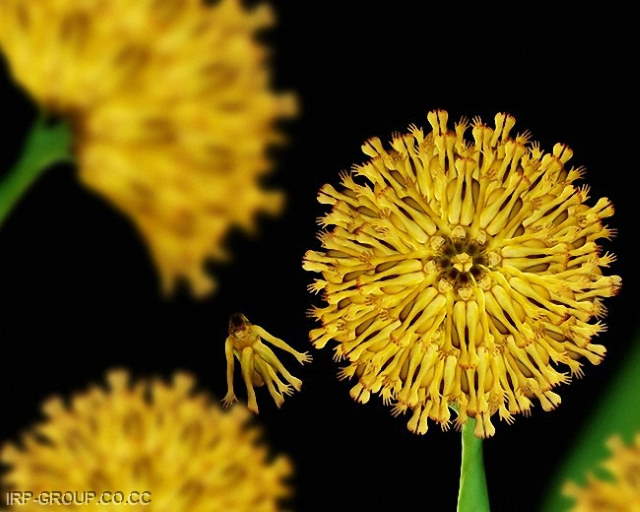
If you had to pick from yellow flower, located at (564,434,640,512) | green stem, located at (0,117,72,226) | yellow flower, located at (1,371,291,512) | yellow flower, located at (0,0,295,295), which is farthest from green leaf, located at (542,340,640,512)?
green stem, located at (0,117,72,226)

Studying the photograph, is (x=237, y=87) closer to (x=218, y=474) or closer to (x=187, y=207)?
(x=187, y=207)

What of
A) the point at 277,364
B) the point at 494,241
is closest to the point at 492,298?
the point at 494,241

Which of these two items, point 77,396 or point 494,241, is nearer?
A: point 494,241

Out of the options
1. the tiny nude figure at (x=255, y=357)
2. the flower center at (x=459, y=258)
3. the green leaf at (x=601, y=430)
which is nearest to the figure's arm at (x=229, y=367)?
the tiny nude figure at (x=255, y=357)

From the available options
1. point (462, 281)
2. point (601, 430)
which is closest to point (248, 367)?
point (462, 281)

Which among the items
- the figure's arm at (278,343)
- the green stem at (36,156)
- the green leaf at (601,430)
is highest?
the green stem at (36,156)

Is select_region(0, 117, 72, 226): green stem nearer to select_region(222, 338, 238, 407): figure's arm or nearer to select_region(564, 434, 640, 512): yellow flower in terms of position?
select_region(222, 338, 238, 407): figure's arm

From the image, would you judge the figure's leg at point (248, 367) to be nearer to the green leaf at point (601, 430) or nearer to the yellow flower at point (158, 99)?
the yellow flower at point (158, 99)
